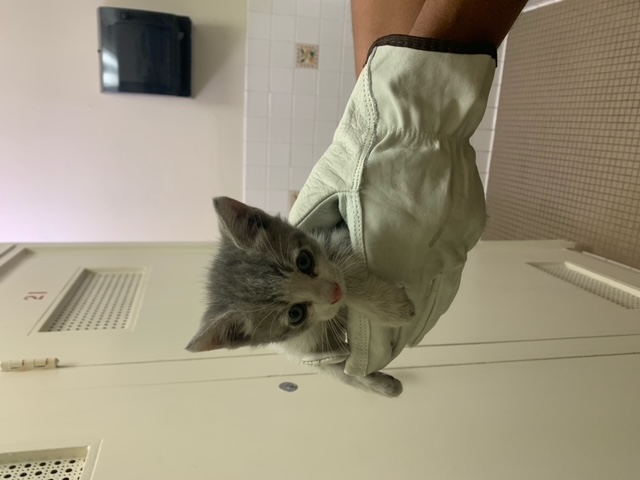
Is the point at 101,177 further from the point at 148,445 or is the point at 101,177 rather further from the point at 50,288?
the point at 148,445

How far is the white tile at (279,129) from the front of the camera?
2.34 meters

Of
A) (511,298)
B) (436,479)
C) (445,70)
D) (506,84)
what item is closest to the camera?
(445,70)

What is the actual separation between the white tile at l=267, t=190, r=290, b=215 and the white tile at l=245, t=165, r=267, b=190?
0.21ft

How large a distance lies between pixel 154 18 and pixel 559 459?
2025 mm

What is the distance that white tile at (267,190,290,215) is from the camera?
240 centimetres

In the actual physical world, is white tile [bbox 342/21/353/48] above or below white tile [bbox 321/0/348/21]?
below

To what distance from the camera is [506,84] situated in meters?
2.43

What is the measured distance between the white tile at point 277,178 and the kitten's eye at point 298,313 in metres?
1.76

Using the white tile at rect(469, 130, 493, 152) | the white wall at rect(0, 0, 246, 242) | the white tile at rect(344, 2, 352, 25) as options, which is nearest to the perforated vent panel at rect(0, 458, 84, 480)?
the white wall at rect(0, 0, 246, 242)

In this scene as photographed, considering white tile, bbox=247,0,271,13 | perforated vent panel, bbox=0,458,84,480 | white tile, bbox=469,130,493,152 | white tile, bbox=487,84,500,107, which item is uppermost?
white tile, bbox=247,0,271,13

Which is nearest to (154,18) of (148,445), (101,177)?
(101,177)

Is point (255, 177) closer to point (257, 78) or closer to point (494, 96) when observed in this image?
point (257, 78)

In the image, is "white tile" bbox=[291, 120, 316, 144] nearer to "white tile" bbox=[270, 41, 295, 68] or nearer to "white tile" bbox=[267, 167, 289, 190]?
"white tile" bbox=[267, 167, 289, 190]

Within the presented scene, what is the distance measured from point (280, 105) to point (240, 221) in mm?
1733
